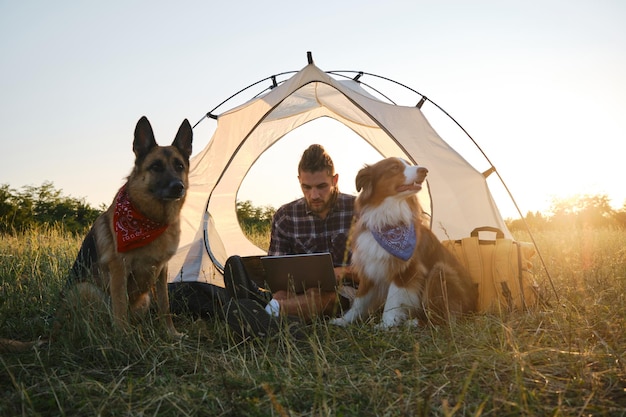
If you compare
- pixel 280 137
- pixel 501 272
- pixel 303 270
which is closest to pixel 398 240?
pixel 303 270

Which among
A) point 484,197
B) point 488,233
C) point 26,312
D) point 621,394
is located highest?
point 484,197

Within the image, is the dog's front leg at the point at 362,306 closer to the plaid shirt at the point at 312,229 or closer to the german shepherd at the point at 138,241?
the plaid shirt at the point at 312,229

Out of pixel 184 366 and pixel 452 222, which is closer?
pixel 184 366

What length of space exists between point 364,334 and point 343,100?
3.74 m

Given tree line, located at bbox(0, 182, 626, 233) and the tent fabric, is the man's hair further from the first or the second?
tree line, located at bbox(0, 182, 626, 233)

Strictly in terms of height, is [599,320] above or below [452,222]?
below

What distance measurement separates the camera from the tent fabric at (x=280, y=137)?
4863 millimetres

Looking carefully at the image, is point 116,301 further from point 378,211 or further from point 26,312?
point 378,211

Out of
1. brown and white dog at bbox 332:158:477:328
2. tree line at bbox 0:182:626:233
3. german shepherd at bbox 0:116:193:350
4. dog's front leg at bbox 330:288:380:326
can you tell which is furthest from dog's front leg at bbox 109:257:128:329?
tree line at bbox 0:182:626:233

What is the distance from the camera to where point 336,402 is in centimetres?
211

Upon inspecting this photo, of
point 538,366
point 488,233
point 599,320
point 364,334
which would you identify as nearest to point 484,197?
point 488,233

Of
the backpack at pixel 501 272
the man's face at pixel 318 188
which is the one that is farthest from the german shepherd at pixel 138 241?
the backpack at pixel 501 272

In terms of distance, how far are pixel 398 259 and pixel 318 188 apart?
1.32m

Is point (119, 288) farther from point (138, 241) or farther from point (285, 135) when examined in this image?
point (285, 135)
